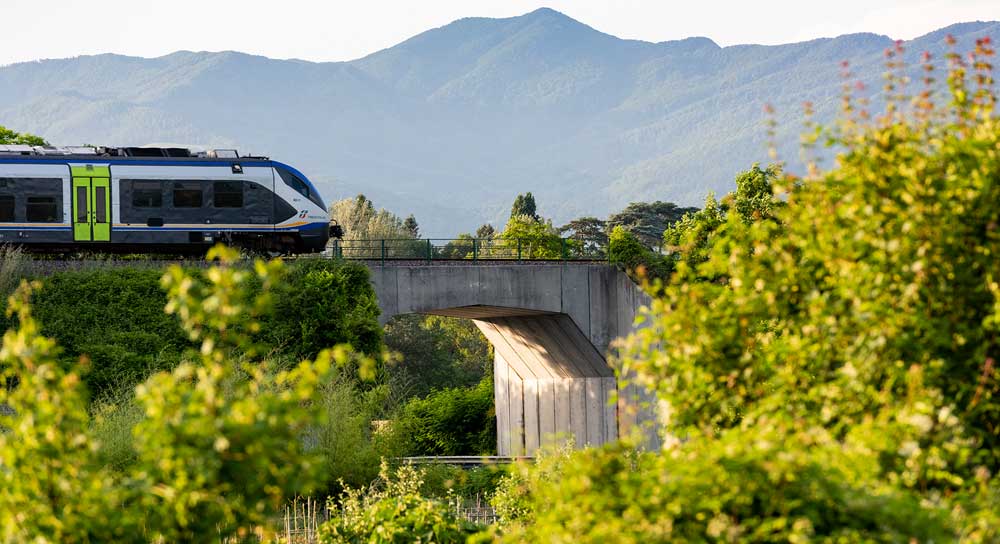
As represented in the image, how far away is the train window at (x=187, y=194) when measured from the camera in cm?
3030

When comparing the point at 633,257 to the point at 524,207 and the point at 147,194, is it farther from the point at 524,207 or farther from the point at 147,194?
the point at 524,207

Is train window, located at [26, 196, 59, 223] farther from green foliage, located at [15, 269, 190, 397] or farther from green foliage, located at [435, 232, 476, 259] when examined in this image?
green foliage, located at [435, 232, 476, 259]

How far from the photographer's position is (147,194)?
99.1 feet

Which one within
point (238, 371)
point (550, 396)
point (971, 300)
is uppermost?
point (971, 300)

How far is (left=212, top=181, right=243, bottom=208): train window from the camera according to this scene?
30.5 metres

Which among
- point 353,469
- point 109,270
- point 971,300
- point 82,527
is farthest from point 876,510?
point 109,270

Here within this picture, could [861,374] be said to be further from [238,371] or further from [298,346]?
[298,346]

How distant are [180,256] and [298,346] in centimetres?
608

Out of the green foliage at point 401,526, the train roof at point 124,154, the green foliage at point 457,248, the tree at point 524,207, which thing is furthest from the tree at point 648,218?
the green foliage at point 401,526

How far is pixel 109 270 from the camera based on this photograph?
28812 millimetres

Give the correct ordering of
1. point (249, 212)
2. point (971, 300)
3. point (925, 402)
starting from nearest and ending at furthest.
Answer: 1. point (925, 402)
2. point (971, 300)
3. point (249, 212)

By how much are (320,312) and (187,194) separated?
203 inches

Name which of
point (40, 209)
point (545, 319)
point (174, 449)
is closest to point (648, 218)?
point (545, 319)

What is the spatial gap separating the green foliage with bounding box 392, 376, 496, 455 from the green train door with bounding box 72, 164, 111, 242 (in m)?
14.5
